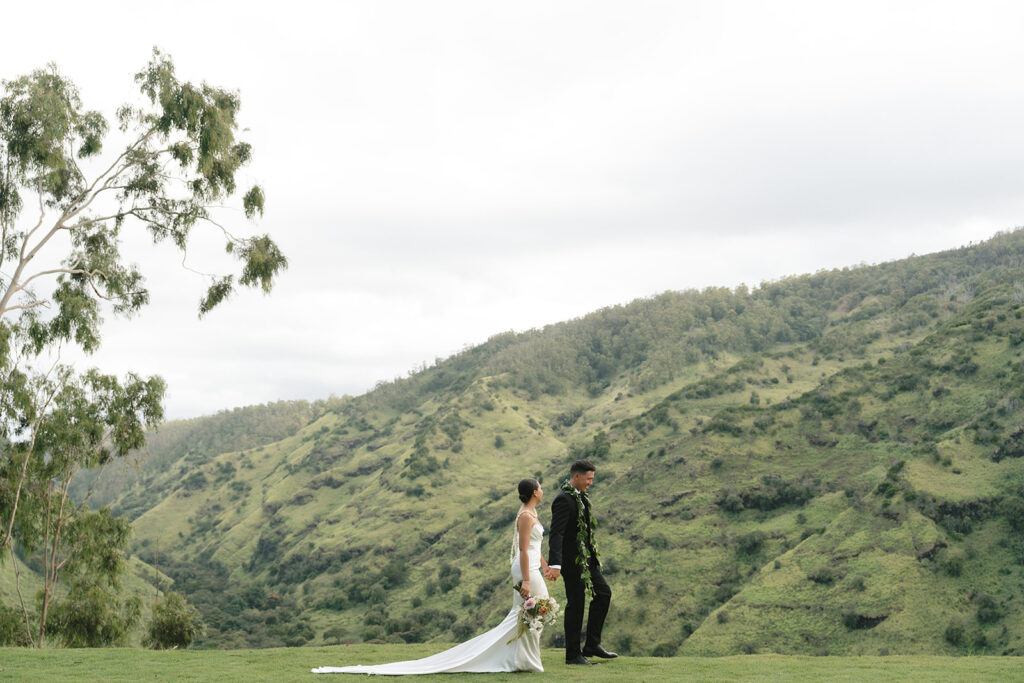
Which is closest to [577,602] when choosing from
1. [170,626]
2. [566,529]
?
[566,529]

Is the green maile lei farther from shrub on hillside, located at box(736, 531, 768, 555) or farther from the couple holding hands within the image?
shrub on hillside, located at box(736, 531, 768, 555)

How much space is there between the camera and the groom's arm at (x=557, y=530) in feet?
30.1

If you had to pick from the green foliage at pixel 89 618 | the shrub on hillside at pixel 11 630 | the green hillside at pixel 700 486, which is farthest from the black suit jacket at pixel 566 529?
the green hillside at pixel 700 486

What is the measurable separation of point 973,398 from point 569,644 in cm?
4836

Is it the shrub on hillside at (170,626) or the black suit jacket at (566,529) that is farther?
the shrub on hillside at (170,626)

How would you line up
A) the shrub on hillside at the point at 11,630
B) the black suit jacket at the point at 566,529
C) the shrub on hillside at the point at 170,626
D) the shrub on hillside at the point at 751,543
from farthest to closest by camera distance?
the shrub on hillside at the point at 751,543, the shrub on hillside at the point at 170,626, the shrub on hillside at the point at 11,630, the black suit jacket at the point at 566,529

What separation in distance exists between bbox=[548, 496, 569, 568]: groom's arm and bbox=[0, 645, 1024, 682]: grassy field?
1240 millimetres

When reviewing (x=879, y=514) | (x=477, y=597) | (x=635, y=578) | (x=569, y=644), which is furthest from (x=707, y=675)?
(x=477, y=597)

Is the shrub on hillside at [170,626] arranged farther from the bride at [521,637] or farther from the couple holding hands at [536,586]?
the bride at [521,637]

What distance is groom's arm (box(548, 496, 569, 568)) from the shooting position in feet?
30.1

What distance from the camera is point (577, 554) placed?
9.70m

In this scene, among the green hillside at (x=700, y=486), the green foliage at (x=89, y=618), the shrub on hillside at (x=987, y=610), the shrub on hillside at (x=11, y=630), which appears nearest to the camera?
the shrub on hillside at (x=11, y=630)

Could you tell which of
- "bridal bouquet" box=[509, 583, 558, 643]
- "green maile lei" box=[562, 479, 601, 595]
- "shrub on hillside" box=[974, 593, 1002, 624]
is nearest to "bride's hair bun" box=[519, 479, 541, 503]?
"green maile lei" box=[562, 479, 601, 595]

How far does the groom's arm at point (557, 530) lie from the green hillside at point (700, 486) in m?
28.3
